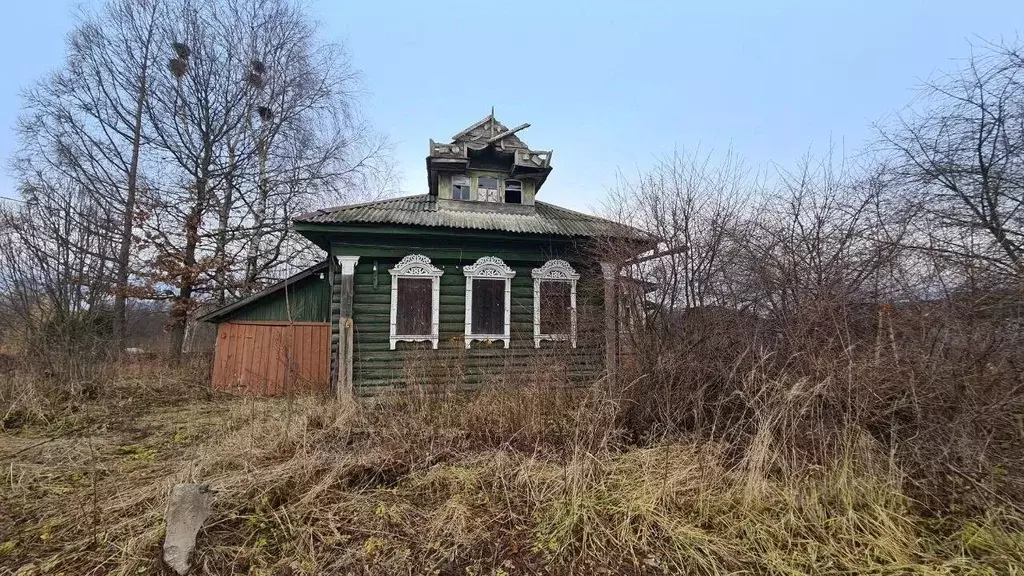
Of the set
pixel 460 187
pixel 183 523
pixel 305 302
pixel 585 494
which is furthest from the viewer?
pixel 305 302

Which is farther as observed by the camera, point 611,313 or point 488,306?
point 488,306

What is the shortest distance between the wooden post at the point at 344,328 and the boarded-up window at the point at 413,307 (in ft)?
2.84

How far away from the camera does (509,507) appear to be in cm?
298

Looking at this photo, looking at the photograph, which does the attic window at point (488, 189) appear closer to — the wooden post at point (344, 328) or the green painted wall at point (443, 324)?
the green painted wall at point (443, 324)

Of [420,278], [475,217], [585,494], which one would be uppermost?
[475,217]

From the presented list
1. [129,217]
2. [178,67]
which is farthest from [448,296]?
[178,67]

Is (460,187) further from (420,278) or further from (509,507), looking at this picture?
(509,507)

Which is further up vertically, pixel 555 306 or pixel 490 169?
pixel 490 169

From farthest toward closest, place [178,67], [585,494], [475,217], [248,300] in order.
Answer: [178,67] → [248,300] → [475,217] → [585,494]

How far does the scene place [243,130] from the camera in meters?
14.3

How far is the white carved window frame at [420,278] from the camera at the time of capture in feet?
25.0

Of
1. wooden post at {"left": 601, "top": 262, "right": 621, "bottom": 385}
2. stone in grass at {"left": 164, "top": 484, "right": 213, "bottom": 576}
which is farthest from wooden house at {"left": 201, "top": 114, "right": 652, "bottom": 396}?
stone in grass at {"left": 164, "top": 484, "right": 213, "bottom": 576}

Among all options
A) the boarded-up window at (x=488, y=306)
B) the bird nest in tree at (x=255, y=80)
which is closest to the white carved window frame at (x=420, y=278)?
the boarded-up window at (x=488, y=306)

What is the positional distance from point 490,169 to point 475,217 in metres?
1.53
